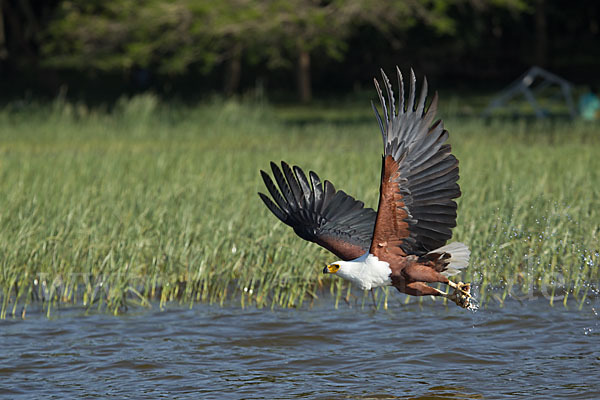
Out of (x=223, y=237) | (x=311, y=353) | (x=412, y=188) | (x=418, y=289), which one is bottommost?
(x=311, y=353)

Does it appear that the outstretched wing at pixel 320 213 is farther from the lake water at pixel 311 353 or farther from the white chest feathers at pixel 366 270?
the lake water at pixel 311 353

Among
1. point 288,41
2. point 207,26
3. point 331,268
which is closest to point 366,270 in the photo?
point 331,268

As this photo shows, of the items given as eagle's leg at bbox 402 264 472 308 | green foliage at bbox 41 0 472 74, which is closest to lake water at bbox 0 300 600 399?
eagle's leg at bbox 402 264 472 308

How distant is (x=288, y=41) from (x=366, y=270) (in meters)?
19.2

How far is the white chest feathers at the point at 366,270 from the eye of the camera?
515cm

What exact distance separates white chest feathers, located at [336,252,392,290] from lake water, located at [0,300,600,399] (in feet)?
2.09

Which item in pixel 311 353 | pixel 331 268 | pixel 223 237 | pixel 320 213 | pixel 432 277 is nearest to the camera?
pixel 331 268

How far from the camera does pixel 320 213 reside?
5.77 m

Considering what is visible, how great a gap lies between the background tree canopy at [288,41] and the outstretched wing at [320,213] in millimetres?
17320

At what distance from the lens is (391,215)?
5.15 meters

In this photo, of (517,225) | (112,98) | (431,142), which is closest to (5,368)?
(431,142)

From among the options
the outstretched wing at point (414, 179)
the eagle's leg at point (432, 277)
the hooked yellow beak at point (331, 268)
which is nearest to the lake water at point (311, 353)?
the eagle's leg at point (432, 277)

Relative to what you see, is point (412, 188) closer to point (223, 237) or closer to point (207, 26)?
point (223, 237)

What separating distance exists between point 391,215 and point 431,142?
46cm
